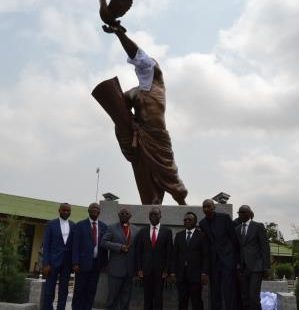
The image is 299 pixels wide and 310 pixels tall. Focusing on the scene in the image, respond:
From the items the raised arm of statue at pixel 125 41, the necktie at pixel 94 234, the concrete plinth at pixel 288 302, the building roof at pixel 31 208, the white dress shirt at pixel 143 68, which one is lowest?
the concrete plinth at pixel 288 302

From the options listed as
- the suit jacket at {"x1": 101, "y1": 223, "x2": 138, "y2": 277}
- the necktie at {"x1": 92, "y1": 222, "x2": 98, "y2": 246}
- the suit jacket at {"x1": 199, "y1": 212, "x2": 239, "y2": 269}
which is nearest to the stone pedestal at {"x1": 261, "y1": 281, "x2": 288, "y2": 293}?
the suit jacket at {"x1": 199, "y1": 212, "x2": 239, "y2": 269}

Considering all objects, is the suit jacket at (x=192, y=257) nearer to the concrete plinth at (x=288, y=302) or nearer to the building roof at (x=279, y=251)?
the concrete plinth at (x=288, y=302)

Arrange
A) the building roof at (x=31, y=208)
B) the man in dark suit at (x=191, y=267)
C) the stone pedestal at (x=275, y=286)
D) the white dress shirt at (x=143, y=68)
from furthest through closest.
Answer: the building roof at (x=31, y=208)
the stone pedestal at (x=275, y=286)
the white dress shirt at (x=143, y=68)
the man in dark suit at (x=191, y=267)

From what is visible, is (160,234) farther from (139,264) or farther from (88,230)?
(88,230)

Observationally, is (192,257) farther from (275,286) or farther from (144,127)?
(275,286)

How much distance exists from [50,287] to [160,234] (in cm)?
159

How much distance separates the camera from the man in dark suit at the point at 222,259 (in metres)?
5.81

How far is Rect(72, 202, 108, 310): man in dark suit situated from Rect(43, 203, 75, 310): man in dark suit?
216 mm

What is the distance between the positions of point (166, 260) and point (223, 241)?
750 millimetres

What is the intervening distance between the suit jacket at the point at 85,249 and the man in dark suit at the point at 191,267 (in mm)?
976

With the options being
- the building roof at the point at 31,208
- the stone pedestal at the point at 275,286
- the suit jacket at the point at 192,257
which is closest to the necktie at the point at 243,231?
the suit jacket at the point at 192,257

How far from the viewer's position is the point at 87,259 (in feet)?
19.5

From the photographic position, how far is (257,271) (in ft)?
19.0

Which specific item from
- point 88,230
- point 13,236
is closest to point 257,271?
point 88,230
